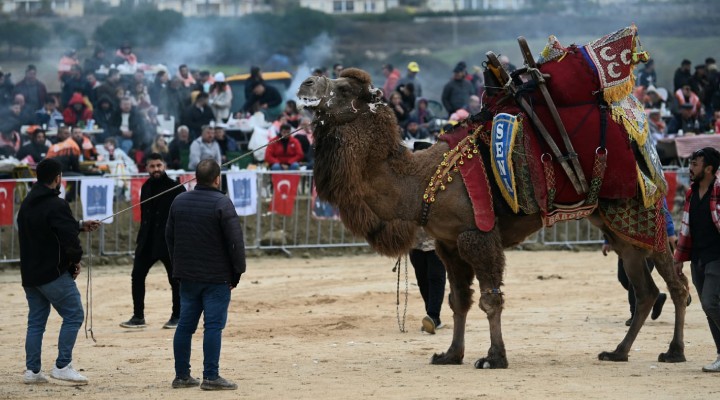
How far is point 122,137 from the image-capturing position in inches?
1007

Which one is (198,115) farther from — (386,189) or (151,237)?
(386,189)

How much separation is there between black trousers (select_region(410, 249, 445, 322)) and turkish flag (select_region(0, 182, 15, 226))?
25.7ft

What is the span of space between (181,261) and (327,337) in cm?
378

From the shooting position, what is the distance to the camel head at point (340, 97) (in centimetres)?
1141

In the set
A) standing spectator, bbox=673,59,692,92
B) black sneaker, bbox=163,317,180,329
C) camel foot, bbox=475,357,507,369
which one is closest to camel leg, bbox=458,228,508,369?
camel foot, bbox=475,357,507,369

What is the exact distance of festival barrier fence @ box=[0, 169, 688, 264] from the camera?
64.8 feet

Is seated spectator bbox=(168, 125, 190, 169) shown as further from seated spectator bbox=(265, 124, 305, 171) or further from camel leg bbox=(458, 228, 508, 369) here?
camel leg bbox=(458, 228, 508, 369)

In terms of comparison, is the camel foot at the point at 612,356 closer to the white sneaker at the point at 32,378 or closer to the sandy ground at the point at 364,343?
the sandy ground at the point at 364,343

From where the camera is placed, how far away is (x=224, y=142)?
24359 millimetres

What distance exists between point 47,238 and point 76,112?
52.4 feet

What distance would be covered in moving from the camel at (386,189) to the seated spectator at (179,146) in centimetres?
1201

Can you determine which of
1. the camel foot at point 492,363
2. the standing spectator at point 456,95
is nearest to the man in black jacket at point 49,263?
the camel foot at point 492,363

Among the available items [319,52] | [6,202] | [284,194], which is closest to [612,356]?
[284,194]

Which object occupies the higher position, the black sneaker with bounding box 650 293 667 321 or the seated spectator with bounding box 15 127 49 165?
the seated spectator with bounding box 15 127 49 165
